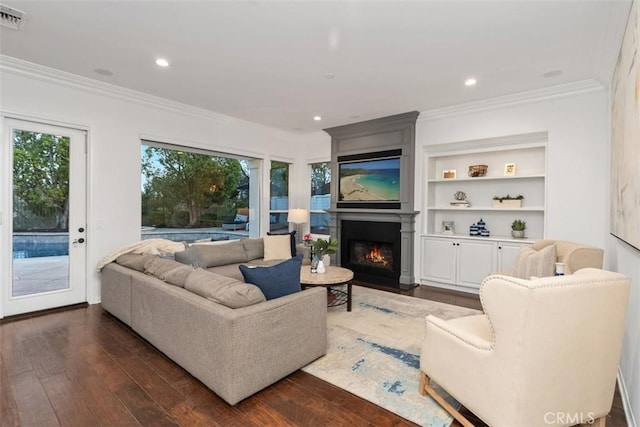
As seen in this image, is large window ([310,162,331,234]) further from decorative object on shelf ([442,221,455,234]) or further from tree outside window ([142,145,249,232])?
decorative object on shelf ([442,221,455,234])

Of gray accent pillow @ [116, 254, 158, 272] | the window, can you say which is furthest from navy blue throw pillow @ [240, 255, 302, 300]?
the window

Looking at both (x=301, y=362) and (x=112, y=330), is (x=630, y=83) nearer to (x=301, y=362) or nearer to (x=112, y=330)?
(x=301, y=362)

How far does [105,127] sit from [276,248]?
2805 mm

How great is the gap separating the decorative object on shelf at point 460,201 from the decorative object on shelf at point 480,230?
327 millimetres

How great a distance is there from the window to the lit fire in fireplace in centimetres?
196

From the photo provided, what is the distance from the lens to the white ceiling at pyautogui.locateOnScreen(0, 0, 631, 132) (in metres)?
2.48

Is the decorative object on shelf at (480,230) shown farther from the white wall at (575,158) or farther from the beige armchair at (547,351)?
the beige armchair at (547,351)

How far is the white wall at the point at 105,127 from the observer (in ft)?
11.9

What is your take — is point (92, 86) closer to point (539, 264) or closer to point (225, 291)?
point (225, 291)

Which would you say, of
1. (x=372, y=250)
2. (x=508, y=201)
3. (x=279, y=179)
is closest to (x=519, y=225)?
(x=508, y=201)

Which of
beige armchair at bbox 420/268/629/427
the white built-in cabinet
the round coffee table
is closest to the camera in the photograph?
beige armchair at bbox 420/268/629/427

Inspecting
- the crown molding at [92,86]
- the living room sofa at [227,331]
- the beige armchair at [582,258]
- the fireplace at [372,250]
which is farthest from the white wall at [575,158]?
the crown molding at [92,86]

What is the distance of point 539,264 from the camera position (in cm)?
303

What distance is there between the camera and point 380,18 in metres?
2.57
